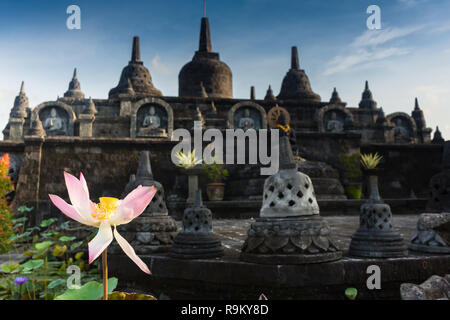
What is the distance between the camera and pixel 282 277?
2570 mm

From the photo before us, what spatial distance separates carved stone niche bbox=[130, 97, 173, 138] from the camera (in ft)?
53.0

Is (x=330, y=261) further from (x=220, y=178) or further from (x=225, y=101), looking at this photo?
(x=225, y=101)

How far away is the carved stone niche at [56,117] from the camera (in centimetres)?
1730

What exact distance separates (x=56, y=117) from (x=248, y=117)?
10.3 m

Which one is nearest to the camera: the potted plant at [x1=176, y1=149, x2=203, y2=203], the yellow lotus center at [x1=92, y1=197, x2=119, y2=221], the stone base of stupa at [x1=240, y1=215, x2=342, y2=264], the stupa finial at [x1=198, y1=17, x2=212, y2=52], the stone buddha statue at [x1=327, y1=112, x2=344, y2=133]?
the yellow lotus center at [x1=92, y1=197, x2=119, y2=221]

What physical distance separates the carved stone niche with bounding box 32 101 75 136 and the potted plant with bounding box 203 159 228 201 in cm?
1085

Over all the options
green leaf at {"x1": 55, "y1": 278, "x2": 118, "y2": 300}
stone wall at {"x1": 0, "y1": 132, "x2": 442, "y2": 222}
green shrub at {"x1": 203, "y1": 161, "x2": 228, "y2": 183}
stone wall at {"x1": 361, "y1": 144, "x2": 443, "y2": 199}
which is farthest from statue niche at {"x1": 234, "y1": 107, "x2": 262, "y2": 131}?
green leaf at {"x1": 55, "y1": 278, "x2": 118, "y2": 300}

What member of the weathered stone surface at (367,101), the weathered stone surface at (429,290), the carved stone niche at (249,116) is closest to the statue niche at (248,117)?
the carved stone niche at (249,116)

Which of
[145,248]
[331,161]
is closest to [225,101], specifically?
[331,161]

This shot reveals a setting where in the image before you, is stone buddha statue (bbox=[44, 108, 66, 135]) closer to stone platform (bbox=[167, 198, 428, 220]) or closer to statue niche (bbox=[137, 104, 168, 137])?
statue niche (bbox=[137, 104, 168, 137])

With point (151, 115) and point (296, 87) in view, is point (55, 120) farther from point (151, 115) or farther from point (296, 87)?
point (296, 87)

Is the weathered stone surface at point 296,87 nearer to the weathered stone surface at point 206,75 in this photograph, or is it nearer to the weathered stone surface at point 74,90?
the weathered stone surface at point 206,75

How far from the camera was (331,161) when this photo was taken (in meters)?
11.6

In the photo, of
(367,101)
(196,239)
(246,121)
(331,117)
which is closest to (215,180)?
(196,239)
